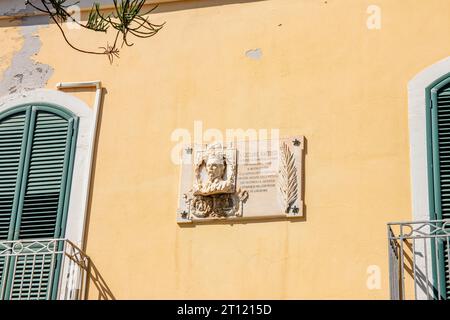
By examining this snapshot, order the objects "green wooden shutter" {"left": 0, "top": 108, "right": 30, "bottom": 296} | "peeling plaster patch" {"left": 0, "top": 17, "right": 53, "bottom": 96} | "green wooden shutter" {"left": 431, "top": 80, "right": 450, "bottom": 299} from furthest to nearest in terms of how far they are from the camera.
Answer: "peeling plaster patch" {"left": 0, "top": 17, "right": 53, "bottom": 96} → "green wooden shutter" {"left": 0, "top": 108, "right": 30, "bottom": 296} → "green wooden shutter" {"left": 431, "top": 80, "right": 450, "bottom": 299}

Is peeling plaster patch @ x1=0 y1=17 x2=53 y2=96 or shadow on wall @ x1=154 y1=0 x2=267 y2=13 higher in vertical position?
shadow on wall @ x1=154 y1=0 x2=267 y2=13

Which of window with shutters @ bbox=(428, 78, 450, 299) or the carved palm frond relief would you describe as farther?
the carved palm frond relief

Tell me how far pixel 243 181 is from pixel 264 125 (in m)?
0.57

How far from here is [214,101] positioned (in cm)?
1040

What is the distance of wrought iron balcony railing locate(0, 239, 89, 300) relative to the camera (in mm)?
9875

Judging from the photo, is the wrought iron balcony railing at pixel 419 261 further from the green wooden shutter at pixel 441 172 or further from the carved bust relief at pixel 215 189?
the carved bust relief at pixel 215 189

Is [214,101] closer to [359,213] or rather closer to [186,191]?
[186,191]

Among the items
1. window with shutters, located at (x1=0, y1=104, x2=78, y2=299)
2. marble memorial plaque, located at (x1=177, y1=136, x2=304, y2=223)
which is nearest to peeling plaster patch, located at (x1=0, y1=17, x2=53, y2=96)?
window with shutters, located at (x1=0, y1=104, x2=78, y2=299)

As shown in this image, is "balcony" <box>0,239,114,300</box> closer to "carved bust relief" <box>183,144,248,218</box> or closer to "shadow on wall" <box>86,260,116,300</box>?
"shadow on wall" <box>86,260,116,300</box>

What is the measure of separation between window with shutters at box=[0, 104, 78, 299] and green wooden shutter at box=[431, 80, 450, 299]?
3320mm

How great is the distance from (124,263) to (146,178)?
33.0 inches

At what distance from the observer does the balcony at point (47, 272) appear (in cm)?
988

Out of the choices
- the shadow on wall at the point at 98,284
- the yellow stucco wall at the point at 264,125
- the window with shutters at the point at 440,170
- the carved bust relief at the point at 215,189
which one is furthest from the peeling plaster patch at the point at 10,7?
the window with shutters at the point at 440,170
